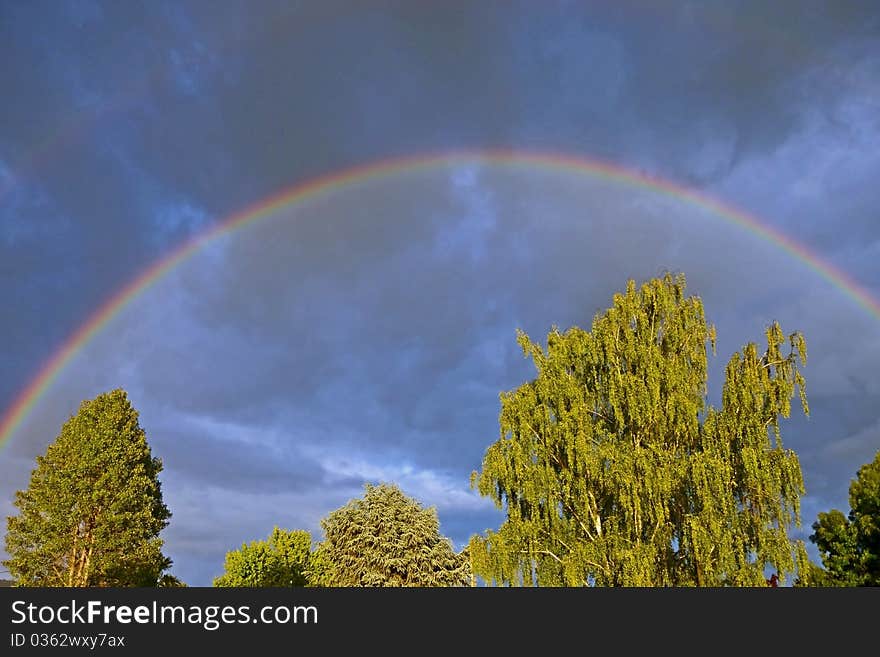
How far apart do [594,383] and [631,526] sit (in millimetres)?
5436

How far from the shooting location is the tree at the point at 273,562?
50531mm

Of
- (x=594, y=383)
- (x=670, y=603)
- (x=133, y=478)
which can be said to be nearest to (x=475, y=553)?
(x=594, y=383)

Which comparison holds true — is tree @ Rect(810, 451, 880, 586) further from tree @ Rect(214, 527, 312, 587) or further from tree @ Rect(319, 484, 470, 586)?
tree @ Rect(214, 527, 312, 587)

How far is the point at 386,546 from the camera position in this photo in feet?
133

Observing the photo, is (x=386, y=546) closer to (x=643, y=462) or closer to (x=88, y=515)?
(x=88, y=515)

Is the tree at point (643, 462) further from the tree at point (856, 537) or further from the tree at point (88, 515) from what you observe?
the tree at point (88, 515)

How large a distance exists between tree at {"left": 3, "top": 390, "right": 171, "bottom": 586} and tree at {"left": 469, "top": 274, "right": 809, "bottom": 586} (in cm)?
2028

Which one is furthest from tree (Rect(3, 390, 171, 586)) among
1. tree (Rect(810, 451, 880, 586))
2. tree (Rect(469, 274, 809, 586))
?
tree (Rect(810, 451, 880, 586))

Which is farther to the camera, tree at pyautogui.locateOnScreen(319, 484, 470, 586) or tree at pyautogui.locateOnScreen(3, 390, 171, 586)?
tree at pyautogui.locateOnScreen(319, 484, 470, 586)

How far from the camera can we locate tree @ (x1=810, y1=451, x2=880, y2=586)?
114 feet

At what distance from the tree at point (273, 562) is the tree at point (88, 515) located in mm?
12652

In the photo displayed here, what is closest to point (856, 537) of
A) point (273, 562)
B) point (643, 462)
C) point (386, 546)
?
point (643, 462)

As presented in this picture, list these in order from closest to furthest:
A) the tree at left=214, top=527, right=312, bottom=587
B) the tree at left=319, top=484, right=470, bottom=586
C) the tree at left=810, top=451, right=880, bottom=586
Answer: the tree at left=810, top=451, right=880, bottom=586, the tree at left=319, top=484, right=470, bottom=586, the tree at left=214, top=527, right=312, bottom=587

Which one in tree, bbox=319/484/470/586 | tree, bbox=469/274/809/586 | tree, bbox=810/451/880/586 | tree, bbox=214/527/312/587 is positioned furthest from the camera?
tree, bbox=214/527/312/587
